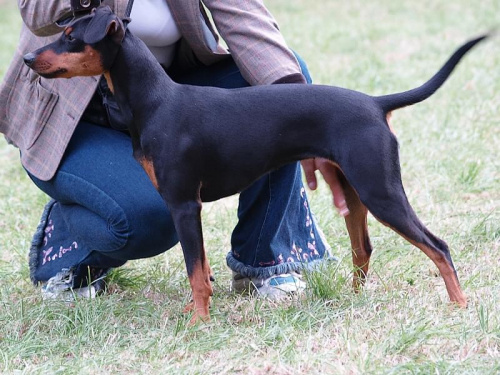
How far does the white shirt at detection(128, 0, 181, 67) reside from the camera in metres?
3.31

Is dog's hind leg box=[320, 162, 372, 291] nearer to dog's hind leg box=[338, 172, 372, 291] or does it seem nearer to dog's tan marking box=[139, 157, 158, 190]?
dog's hind leg box=[338, 172, 372, 291]

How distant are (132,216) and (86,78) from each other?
1.95 feet

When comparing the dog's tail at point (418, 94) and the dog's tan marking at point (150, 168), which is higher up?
the dog's tail at point (418, 94)

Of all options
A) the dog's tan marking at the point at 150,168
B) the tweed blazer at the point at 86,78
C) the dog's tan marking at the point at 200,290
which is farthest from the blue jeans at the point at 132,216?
the dog's tan marking at the point at 200,290

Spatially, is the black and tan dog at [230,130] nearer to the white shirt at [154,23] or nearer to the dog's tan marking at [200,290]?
the dog's tan marking at [200,290]

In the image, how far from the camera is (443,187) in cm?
491

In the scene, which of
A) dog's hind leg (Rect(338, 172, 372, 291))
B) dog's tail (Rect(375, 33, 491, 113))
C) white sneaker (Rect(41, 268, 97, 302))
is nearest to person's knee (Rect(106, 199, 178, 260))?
white sneaker (Rect(41, 268, 97, 302))

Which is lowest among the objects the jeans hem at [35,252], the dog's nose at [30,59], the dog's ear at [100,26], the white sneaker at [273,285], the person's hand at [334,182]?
the jeans hem at [35,252]

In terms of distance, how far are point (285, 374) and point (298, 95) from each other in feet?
3.36

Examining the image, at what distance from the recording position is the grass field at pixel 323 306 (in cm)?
282

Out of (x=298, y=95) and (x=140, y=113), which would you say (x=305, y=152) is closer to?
(x=298, y=95)

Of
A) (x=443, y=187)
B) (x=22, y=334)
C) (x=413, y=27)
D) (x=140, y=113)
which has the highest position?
(x=140, y=113)

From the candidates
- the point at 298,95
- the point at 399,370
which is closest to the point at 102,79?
the point at 298,95

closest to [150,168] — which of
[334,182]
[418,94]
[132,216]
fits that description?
[132,216]
